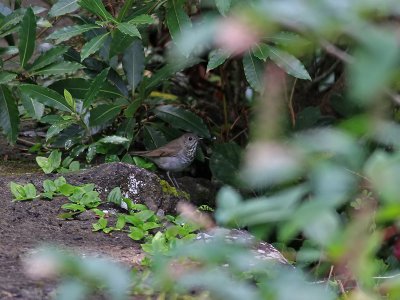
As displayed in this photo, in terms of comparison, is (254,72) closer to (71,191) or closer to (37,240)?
(71,191)

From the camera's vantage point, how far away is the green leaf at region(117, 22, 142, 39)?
386 centimetres

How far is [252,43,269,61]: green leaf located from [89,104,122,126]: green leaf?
3.13 feet

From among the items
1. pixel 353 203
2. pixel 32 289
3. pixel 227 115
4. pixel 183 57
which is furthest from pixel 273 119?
pixel 227 115

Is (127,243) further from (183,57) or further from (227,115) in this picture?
(227,115)

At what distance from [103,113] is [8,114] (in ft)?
1.78

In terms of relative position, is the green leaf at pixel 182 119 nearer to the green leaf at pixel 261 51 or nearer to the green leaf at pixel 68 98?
the green leaf at pixel 68 98

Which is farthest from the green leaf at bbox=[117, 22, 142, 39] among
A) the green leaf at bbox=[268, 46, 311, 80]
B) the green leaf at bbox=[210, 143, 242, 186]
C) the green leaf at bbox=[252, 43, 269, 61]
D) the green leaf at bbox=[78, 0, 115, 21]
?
the green leaf at bbox=[210, 143, 242, 186]

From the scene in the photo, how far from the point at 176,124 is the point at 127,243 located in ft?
5.68

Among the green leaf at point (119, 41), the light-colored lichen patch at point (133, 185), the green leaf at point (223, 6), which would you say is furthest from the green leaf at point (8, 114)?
the green leaf at point (223, 6)

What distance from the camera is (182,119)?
4.80 meters

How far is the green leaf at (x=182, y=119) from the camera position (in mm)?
4789

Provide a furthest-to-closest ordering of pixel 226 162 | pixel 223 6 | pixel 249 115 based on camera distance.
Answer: pixel 249 115, pixel 226 162, pixel 223 6

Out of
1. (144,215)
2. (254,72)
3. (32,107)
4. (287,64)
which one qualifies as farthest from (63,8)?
(144,215)

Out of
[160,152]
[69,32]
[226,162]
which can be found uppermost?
[69,32]
